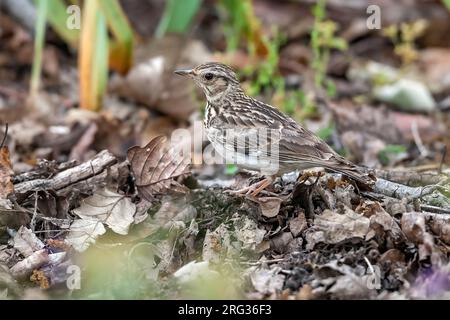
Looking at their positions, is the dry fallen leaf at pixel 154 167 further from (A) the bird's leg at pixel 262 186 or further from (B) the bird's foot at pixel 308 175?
(B) the bird's foot at pixel 308 175

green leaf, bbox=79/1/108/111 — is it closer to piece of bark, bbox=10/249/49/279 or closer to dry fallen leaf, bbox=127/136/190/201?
dry fallen leaf, bbox=127/136/190/201

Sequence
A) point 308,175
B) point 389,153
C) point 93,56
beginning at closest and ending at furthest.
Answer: point 308,175 → point 389,153 → point 93,56

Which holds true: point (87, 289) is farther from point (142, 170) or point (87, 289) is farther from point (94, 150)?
point (94, 150)

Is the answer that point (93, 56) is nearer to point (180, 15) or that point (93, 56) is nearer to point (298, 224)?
point (180, 15)

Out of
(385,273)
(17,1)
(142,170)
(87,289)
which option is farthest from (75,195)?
(17,1)

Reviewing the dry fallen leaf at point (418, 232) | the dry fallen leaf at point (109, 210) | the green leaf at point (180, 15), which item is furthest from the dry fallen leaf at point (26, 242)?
the green leaf at point (180, 15)

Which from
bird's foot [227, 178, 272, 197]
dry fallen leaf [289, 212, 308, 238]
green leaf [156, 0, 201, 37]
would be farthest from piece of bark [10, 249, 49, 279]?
green leaf [156, 0, 201, 37]

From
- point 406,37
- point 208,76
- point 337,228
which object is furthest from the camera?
point 406,37

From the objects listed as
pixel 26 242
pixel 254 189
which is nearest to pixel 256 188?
pixel 254 189
